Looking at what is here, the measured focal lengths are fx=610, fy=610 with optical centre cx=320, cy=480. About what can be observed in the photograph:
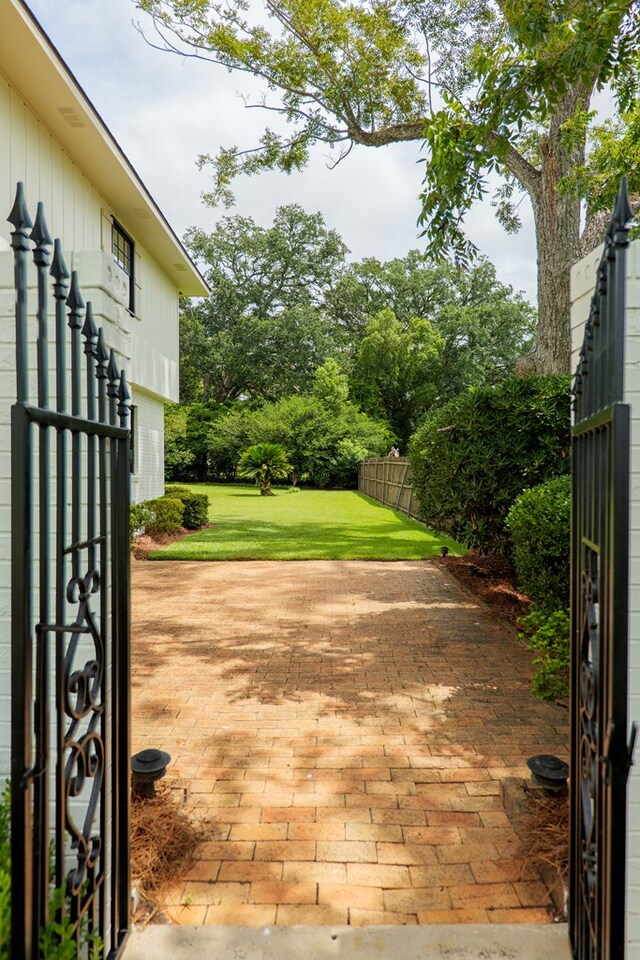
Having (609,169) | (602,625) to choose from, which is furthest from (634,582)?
(609,169)

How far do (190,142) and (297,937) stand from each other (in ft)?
49.2

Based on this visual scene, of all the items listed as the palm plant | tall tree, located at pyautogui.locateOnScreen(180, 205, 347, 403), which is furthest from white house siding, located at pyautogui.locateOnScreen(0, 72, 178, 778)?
tall tree, located at pyautogui.locateOnScreen(180, 205, 347, 403)

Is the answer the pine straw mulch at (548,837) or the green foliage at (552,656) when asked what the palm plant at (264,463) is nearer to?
the green foliage at (552,656)

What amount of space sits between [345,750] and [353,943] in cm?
153

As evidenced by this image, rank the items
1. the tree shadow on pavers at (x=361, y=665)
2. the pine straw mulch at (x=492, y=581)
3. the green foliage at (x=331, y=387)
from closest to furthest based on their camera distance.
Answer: the tree shadow on pavers at (x=361, y=665) < the pine straw mulch at (x=492, y=581) < the green foliage at (x=331, y=387)

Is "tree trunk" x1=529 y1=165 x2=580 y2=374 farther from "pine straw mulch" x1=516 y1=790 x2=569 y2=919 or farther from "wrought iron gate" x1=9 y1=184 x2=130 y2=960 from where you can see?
"wrought iron gate" x1=9 y1=184 x2=130 y2=960

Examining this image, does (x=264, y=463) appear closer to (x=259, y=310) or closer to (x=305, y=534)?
(x=305, y=534)

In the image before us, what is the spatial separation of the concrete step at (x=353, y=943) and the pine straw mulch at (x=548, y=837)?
249mm

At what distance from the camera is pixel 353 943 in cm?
214

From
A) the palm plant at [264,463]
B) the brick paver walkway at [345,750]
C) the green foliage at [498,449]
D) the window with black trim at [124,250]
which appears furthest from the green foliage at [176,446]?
the brick paver walkway at [345,750]

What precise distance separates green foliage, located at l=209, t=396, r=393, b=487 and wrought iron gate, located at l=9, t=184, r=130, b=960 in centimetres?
2583

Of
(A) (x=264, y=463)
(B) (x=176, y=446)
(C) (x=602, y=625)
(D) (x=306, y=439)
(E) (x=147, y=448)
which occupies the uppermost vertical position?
(D) (x=306, y=439)

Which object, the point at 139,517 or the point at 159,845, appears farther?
the point at 139,517

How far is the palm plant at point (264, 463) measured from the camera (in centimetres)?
2336
